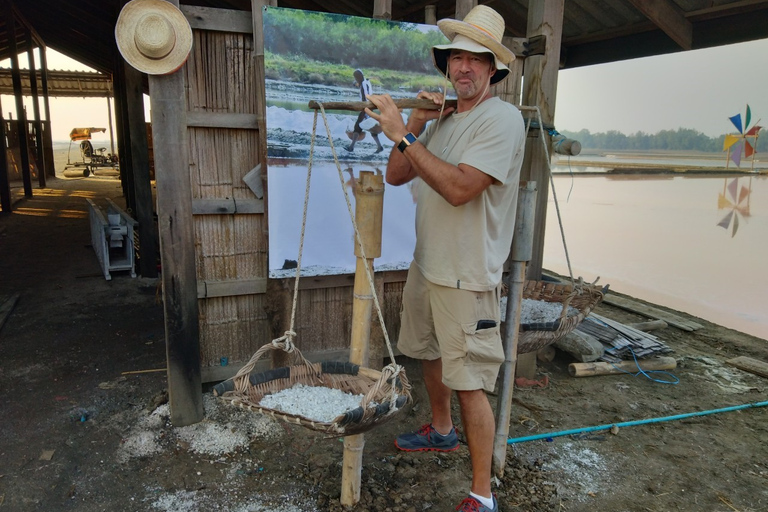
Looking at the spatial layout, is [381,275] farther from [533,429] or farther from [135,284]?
[135,284]

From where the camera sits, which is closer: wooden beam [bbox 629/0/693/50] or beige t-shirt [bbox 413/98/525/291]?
beige t-shirt [bbox 413/98/525/291]

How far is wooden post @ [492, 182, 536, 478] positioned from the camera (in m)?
2.41

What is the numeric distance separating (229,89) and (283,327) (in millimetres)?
1383

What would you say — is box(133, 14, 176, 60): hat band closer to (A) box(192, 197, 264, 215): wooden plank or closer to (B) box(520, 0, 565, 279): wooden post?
(A) box(192, 197, 264, 215): wooden plank

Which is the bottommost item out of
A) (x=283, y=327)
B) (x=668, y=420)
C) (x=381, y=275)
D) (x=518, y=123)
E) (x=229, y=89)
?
(x=668, y=420)

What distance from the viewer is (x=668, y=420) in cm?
316

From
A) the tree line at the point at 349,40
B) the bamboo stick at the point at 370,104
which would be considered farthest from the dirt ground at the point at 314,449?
the tree line at the point at 349,40

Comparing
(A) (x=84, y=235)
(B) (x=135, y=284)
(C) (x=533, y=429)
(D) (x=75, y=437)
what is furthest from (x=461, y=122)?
(A) (x=84, y=235)

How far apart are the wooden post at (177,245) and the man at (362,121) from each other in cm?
93

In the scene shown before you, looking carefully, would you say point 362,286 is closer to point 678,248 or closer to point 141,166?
point 141,166

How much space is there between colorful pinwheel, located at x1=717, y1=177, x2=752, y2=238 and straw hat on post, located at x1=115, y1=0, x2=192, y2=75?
955 cm

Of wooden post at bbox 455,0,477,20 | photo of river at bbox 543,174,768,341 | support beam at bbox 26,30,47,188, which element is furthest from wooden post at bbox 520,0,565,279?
support beam at bbox 26,30,47,188

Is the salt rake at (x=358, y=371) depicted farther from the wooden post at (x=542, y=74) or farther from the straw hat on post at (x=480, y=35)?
the wooden post at (x=542, y=74)

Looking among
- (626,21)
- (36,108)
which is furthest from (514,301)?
(36,108)
